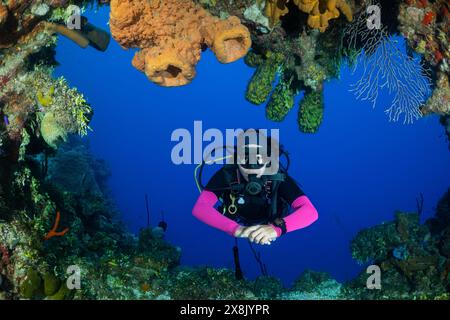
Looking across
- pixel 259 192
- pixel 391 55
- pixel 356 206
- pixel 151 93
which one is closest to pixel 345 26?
pixel 391 55

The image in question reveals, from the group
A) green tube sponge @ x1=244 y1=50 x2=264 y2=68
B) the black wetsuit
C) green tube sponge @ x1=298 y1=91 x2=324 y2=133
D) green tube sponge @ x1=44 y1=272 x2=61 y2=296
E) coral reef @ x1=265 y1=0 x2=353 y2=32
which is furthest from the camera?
Answer: green tube sponge @ x1=244 y1=50 x2=264 y2=68

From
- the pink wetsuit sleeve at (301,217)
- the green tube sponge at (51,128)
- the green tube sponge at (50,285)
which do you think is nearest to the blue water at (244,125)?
the pink wetsuit sleeve at (301,217)

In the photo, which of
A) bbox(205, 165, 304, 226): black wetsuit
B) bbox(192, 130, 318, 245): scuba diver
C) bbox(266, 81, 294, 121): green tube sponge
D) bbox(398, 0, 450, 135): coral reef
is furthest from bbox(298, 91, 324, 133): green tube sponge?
bbox(398, 0, 450, 135): coral reef

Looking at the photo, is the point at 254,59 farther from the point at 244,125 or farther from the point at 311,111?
the point at 244,125

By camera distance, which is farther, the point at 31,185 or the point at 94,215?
the point at 94,215

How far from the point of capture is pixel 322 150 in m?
93.9

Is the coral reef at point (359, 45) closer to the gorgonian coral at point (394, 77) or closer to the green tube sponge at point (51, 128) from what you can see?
the gorgonian coral at point (394, 77)

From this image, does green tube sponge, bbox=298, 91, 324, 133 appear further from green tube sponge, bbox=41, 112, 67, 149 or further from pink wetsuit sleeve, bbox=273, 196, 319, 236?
green tube sponge, bbox=41, 112, 67, 149

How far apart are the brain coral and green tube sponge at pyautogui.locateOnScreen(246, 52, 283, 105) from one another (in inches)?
51.1

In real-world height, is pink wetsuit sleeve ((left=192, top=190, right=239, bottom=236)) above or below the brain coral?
below

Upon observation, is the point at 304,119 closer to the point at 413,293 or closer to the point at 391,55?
the point at 391,55

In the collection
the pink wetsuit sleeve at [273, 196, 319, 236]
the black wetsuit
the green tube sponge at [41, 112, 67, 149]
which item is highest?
the green tube sponge at [41, 112, 67, 149]

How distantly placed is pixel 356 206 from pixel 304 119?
71.0 m

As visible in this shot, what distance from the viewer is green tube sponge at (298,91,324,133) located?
5957 millimetres
